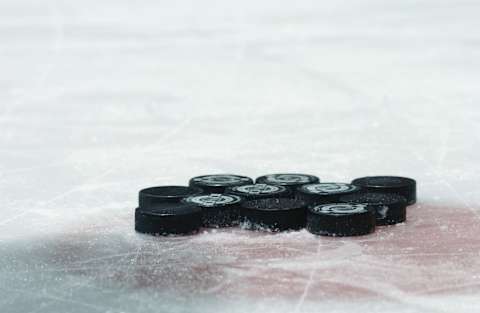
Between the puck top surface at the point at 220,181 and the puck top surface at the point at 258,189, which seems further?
the puck top surface at the point at 220,181

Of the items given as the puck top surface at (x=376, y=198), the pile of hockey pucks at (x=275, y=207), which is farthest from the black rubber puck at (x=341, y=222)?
the puck top surface at (x=376, y=198)

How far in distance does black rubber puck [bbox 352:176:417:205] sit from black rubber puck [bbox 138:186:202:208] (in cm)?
58

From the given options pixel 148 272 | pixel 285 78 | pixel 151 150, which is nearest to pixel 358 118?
pixel 285 78

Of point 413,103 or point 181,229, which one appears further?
point 413,103

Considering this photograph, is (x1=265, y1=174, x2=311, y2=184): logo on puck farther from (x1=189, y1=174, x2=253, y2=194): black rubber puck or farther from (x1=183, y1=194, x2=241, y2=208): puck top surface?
(x1=183, y1=194, x2=241, y2=208): puck top surface

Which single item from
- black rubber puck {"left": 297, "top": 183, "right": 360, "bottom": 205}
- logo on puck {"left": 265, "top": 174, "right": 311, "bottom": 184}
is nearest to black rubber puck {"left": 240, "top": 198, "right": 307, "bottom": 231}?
black rubber puck {"left": 297, "top": 183, "right": 360, "bottom": 205}

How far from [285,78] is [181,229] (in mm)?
2259

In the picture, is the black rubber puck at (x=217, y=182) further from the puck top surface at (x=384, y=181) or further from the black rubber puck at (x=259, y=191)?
the puck top surface at (x=384, y=181)

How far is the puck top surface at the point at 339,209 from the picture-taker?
292 centimetres

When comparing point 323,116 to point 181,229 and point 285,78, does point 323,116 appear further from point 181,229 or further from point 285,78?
point 181,229

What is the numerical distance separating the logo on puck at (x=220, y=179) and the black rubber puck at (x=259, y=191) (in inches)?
4.1

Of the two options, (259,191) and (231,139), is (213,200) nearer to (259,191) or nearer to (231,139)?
(259,191)

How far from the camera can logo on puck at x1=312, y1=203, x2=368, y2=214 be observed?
2951 mm

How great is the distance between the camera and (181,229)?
2.96 meters
